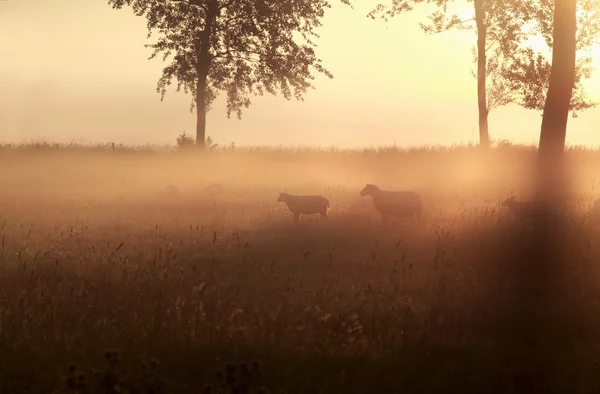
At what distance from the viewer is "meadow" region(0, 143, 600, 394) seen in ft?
21.9

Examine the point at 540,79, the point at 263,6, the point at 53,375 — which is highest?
the point at 263,6

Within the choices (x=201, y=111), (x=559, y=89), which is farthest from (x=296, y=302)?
(x=201, y=111)

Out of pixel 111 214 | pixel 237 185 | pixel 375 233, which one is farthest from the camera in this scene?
pixel 237 185

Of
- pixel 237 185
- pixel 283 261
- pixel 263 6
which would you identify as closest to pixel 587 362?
pixel 283 261

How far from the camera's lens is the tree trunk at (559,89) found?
20.6m

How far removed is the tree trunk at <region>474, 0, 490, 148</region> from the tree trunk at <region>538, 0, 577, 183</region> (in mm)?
12423

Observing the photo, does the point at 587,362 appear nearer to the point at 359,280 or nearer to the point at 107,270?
the point at 359,280

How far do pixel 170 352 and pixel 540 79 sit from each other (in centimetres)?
3190

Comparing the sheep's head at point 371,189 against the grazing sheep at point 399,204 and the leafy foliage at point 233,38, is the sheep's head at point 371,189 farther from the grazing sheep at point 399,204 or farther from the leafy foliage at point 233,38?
the leafy foliage at point 233,38

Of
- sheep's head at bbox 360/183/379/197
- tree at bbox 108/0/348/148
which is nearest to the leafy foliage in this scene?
tree at bbox 108/0/348/148

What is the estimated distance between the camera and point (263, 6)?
39.6m

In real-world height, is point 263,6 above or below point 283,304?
above

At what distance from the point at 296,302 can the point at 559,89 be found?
48.4 feet

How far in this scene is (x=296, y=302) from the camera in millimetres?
8852
